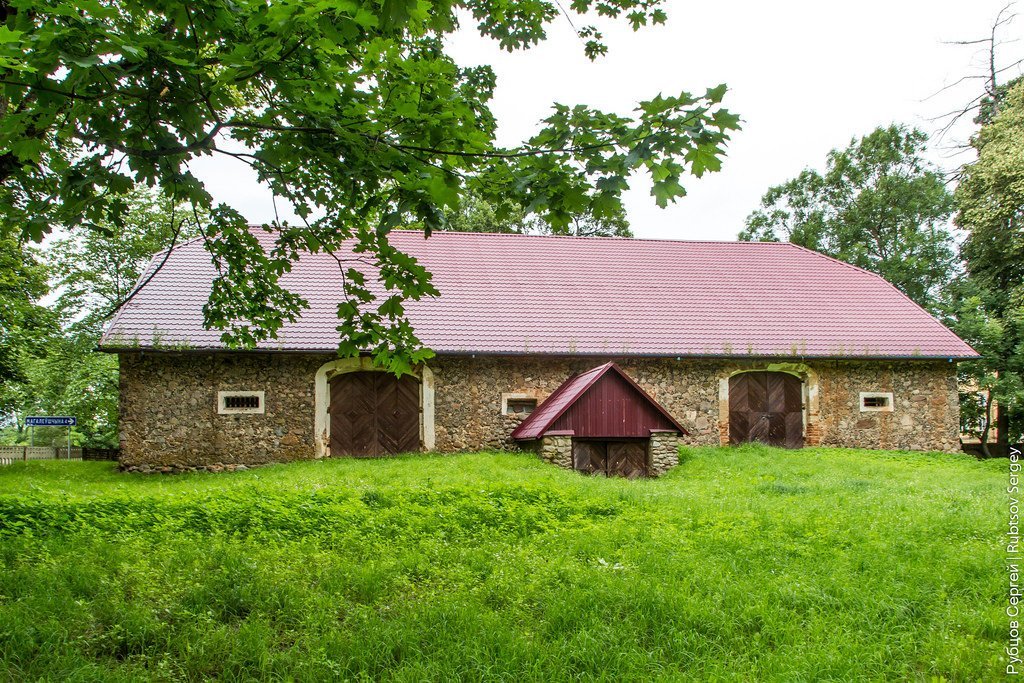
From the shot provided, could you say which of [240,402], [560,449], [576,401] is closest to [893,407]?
[576,401]

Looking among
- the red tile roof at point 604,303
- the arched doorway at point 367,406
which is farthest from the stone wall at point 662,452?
the arched doorway at point 367,406

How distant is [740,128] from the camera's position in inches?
158

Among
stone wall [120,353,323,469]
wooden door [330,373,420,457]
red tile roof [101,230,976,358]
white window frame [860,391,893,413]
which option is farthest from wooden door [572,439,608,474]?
white window frame [860,391,893,413]

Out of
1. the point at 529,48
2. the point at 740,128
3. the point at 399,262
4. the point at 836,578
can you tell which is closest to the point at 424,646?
the point at 399,262

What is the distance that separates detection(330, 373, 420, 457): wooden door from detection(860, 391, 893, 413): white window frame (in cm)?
997

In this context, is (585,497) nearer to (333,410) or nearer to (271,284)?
(271,284)

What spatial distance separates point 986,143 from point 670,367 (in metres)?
15.0

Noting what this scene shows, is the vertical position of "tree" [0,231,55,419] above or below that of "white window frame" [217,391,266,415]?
above

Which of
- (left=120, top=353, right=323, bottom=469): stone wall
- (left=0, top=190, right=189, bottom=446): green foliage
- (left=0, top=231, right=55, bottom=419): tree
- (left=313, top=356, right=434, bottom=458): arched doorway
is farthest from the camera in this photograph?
(left=0, top=190, right=189, bottom=446): green foliage

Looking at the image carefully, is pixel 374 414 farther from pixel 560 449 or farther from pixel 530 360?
pixel 560 449

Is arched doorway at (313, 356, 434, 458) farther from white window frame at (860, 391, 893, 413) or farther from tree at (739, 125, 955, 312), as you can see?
tree at (739, 125, 955, 312)

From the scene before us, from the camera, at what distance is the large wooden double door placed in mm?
13453

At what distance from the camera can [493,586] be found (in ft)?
17.8

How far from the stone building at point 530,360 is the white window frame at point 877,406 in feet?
0.11
